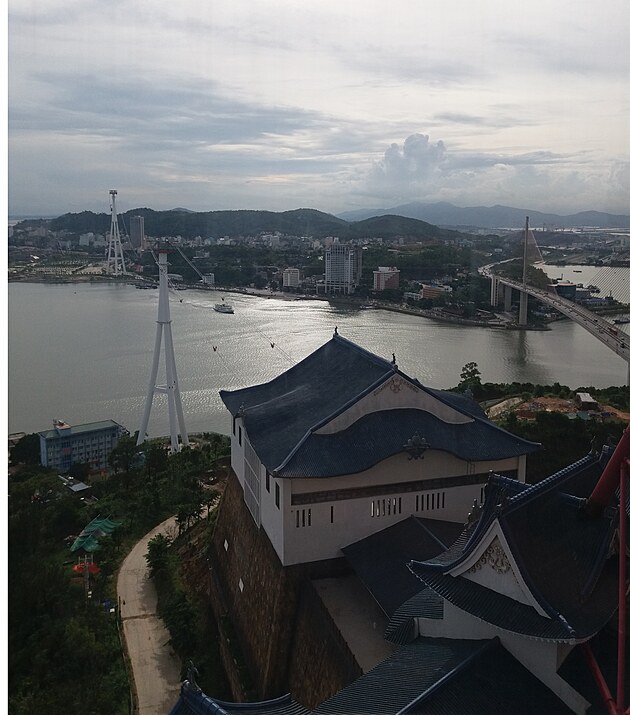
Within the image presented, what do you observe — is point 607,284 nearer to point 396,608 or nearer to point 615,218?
point 615,218

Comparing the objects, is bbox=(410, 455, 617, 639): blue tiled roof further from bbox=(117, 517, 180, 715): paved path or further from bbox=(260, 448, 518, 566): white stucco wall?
bbox=(117, 517, 180, 715): paved path

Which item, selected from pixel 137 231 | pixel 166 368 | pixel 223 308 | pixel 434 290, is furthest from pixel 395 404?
pixel 434 290

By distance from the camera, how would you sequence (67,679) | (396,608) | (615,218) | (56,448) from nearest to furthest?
(396,608)
(67,679)
(615,218)
(56,448)

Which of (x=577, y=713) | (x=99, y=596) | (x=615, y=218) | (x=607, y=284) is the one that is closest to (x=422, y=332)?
(x=607, y=284)

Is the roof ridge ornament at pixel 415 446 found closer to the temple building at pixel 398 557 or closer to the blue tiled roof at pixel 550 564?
the temple building at pixel 398 557

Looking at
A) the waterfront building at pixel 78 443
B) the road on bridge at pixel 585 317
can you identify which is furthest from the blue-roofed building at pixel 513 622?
the road on bridge at pixel 585 317

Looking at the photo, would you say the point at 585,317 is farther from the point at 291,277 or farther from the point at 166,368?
the point at 166,368

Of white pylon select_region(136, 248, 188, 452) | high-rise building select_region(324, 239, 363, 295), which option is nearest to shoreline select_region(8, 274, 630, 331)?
high-rise building select_region(324, 239, 363, 295)
